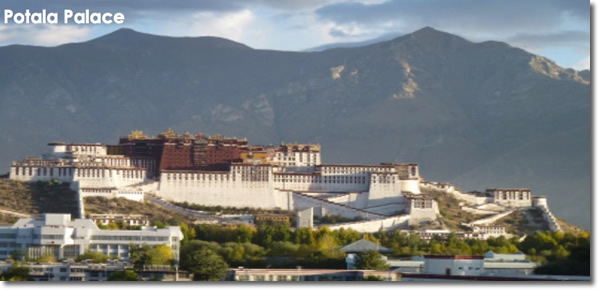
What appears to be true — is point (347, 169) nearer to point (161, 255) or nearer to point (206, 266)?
point (161, 255)

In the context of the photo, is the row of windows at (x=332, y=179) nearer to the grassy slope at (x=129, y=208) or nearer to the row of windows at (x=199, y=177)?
the row of windows at (x=199, y=177)

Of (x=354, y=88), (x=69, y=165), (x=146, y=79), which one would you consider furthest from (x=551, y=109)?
(x=69, y=165)

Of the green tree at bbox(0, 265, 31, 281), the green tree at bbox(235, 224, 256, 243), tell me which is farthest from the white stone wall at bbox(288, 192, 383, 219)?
the green tree at bbox(0, 265, 31, 281)

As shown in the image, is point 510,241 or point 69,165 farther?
point 69,165

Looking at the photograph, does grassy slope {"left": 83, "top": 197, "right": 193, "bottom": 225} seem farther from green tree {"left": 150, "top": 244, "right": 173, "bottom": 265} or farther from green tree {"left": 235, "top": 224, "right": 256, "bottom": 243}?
green tree {"left": 150, "top": 244, "right": 173, "bottom": 265}

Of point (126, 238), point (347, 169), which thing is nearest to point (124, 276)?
point (126, 238)

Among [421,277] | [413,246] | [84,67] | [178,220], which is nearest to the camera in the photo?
[421,277]

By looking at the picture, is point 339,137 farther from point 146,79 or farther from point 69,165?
point 69,165

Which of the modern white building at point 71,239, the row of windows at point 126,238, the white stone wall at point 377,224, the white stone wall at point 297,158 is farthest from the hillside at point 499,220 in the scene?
the modern white building at point 71,239
